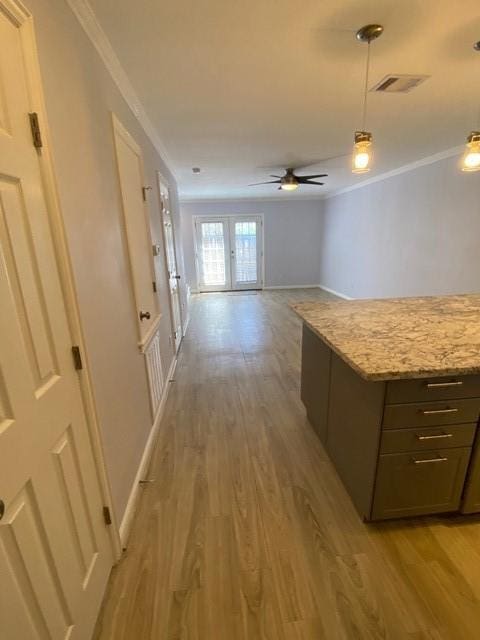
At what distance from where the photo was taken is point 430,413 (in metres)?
1.43

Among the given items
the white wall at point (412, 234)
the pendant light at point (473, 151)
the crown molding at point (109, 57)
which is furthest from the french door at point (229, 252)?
the pendant light at point (473, 151)

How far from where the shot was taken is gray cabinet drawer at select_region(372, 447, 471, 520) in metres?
1.49

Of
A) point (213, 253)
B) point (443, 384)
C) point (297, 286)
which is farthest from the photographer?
point (297, 286)

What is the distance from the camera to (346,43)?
5.54 feet

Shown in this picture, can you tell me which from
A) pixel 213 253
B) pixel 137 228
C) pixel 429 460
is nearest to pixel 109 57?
pixel 137 228

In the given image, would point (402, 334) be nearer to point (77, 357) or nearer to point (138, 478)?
point (77, 357)

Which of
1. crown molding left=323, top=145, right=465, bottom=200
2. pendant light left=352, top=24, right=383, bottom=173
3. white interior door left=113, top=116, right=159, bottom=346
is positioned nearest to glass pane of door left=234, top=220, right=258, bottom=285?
crown molding left=323, top=145, right=465, bottom=200

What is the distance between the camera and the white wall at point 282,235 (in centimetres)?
792

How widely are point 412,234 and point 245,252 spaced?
14.5 ft

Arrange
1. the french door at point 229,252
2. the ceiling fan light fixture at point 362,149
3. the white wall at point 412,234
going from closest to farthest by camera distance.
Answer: the ceiling fan light fixture at point 362,149 < the white wall at point 412,234 < the french door at point 229,252

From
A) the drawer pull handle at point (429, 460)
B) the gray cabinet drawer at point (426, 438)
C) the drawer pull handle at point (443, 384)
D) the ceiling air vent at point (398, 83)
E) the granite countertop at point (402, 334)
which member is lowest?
the drawer pull handle at point (429, 460)

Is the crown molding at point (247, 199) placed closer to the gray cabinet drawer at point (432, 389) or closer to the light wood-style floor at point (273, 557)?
the light wood-style floor at point (273, 557)

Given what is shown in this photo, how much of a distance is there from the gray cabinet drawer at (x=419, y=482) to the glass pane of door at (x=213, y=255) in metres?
7.26

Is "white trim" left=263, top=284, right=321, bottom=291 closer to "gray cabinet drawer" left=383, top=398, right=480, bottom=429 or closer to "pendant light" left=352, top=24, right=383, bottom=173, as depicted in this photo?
"pendant light" left=352, top=24, right=383, bottom=173
